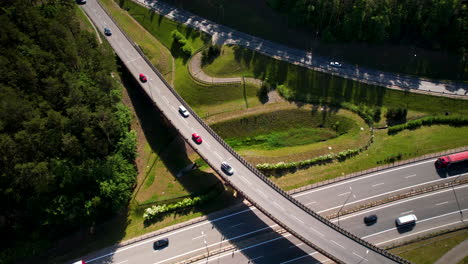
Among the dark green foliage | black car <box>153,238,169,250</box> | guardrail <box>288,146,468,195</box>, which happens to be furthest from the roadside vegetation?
black car <box>153,238,169,250</box>

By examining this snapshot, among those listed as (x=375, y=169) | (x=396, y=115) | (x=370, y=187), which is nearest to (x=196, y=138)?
(x=370, y=187)

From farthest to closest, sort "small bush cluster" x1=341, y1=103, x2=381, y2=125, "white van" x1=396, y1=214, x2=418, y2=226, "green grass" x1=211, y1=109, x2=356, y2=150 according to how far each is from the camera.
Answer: "green grass" x1=211, y1=109, x2=356, y2=150, "small bush cluster" x1=341, y1=103, x2=381, y2=125, "white van" x1=396, y1=214, x2=418, y2=226

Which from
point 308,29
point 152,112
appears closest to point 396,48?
point 308,29

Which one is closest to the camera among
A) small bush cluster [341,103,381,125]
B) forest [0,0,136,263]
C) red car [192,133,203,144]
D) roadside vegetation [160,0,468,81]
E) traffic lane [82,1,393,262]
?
forest [0,0,136,263]

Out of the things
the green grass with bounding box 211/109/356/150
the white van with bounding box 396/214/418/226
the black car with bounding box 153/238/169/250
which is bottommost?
the black car with bounding box 153/238/169/250

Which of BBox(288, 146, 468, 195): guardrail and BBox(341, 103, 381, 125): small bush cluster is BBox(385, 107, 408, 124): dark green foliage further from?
BBox(288, 146, 468, 195): guardrail

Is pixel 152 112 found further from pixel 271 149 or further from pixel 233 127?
pixel 271 149
